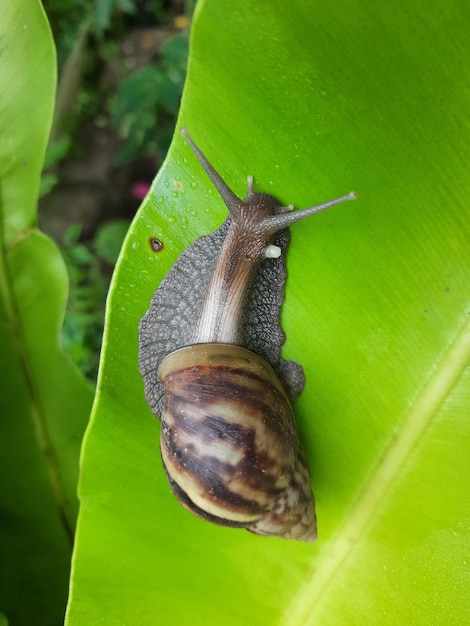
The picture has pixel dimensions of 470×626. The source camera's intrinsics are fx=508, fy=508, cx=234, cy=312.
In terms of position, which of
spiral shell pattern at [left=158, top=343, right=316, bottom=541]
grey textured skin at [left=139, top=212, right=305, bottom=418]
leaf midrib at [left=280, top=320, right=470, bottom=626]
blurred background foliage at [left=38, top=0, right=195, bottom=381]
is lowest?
leaf midrib at [left=280, top=320, right=470, bottom=626]

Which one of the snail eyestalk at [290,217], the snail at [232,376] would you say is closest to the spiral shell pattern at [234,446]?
the snail at [232,376]

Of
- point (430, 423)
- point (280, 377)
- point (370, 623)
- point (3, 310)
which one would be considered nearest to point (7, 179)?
point (3, 310)

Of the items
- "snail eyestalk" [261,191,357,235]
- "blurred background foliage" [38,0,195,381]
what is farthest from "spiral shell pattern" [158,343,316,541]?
"blurred background foliage" [38,0,195,381]

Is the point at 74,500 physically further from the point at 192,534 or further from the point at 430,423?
the point at 430,423

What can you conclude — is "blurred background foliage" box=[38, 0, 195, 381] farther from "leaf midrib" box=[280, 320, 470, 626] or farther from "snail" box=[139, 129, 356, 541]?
"leaf midrib" box=[280, 320, 470, 626]

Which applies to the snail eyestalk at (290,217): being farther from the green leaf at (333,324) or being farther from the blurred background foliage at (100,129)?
the blurred background foliage at (100,129)

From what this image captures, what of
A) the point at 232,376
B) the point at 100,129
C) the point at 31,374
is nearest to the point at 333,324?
the point at 232,376
